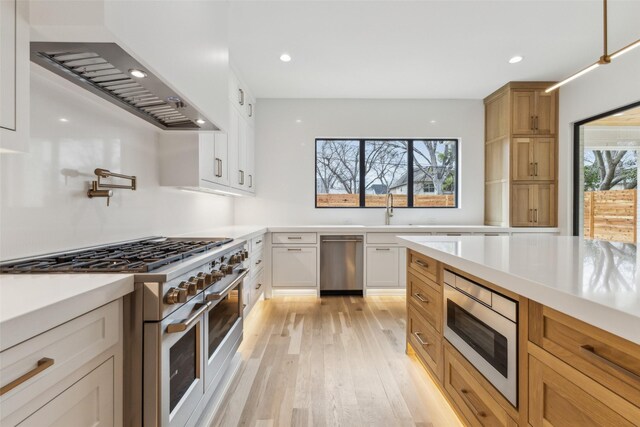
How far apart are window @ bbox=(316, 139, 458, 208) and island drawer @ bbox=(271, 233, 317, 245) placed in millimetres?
863

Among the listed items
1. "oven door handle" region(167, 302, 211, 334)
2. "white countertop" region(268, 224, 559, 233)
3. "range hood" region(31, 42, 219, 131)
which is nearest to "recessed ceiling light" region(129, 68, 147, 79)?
"range hood" region(31, 42, 219, 131)

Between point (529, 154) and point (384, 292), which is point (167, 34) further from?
point (529, 154)

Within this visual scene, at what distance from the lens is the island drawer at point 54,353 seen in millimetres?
636

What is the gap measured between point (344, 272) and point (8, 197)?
331 centimetres

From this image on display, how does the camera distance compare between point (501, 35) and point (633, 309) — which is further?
point (501, 35)

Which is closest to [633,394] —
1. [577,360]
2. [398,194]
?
[577,360]

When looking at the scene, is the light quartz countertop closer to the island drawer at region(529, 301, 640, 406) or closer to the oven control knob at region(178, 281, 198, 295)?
the island drawer at region(529, 301, 640, 406)

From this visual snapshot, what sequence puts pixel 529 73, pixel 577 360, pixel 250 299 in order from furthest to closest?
pixel 529 73 < pixel 250 299 < pixel 577 360

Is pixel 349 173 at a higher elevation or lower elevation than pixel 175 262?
higher

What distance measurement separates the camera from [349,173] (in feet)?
15.3

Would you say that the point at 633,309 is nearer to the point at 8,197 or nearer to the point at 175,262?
the point at 175,262

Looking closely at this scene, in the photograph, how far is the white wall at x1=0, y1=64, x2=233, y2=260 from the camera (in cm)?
125

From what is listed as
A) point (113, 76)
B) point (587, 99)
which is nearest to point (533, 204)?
point (587, 99)

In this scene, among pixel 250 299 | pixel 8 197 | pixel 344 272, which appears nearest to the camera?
pixel 8 197
